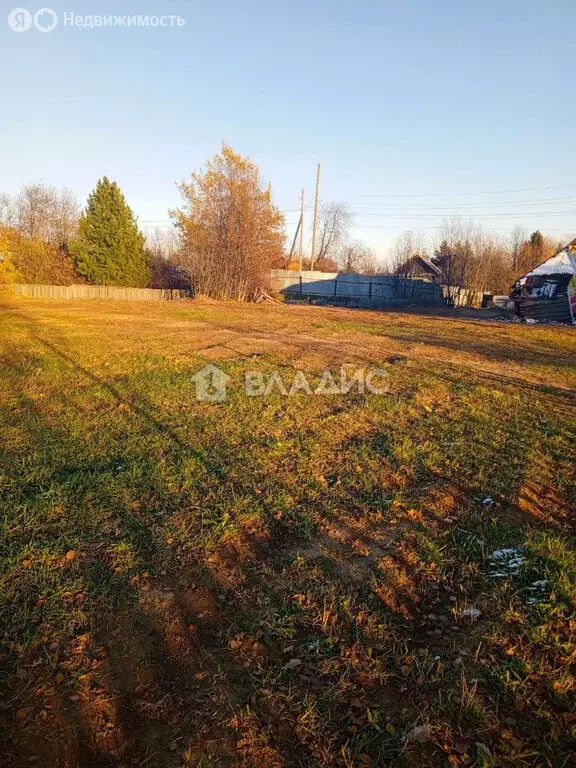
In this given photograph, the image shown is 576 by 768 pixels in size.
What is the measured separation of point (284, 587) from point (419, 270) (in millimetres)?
47639

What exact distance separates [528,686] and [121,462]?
383 centimetres

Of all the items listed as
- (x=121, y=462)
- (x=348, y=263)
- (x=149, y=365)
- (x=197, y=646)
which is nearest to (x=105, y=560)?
(x=197, y=646)

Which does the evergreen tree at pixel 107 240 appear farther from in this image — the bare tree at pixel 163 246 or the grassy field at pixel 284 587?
the grassy field at pixel 284 587

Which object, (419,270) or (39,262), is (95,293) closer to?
(39,262)

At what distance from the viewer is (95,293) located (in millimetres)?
34250

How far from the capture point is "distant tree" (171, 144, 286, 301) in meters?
30.7

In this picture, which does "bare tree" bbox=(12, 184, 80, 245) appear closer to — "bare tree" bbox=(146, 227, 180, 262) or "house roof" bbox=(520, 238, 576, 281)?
"bare tree" bbox=(146, 227, 180, 262)

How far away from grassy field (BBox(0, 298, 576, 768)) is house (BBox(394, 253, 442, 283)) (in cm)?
3968

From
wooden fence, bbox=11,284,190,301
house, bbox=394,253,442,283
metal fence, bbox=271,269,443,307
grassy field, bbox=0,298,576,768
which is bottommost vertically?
grassy field, bbox=0,298,576,768

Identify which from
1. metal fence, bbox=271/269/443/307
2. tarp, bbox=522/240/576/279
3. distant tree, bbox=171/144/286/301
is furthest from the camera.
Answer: metal fence, bbox=271/269/443/307

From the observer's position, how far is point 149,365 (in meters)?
9.45

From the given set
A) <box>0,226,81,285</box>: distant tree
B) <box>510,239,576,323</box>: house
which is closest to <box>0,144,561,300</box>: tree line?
<box>0,226,81,285</box>: distant tree

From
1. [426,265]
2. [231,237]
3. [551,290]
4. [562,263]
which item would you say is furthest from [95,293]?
[426,265]

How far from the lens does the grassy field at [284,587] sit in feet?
6.47
